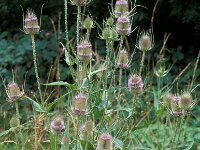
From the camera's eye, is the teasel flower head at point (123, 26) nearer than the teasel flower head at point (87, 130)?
No

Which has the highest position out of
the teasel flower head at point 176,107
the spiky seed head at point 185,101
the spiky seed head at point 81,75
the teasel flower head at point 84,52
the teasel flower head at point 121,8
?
the teasel flower head at point 121,8

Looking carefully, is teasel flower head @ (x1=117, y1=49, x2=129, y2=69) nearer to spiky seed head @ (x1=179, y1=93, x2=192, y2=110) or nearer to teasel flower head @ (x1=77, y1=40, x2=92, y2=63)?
teasel flower head @ (x1=77, y1=40, x2=92, y2=63)

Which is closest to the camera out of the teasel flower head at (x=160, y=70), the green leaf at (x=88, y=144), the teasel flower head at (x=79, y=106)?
the teasel flower head at (x=79, y=106)

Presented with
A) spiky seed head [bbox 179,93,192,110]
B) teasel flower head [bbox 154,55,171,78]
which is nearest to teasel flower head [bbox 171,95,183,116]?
spiky seed head [bbox 179,93,192,110]

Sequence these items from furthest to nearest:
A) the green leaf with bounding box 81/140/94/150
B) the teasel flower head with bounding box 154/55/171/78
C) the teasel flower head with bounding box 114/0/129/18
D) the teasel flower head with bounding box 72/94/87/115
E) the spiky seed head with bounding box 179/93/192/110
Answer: the teasel flower head with bounding box 154/55/171/78 < the teasel flower head with bounding box 114/0/129/18 < the green leaf with bounding box 81/140/94/150 < the spiky seed head with bounding box 179/93/192/110 < the teasel flower head with bounding box 72/94/87/115

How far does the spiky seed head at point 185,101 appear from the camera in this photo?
6.27ft

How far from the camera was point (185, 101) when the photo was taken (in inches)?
75.5

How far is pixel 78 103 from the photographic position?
70.2 inches

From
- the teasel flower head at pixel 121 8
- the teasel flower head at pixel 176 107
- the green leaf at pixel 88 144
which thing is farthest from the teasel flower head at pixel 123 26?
the green leaf at pixel 88 144

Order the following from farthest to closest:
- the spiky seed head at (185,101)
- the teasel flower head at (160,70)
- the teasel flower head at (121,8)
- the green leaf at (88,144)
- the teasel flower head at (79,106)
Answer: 1. the teasel flower head at (160,70)
2. the teasel flower head at (121,8)
3. the green leaf at (88,144)
4. the spiky seed head at (185,101)
5. the teasel flower head at (79,106)

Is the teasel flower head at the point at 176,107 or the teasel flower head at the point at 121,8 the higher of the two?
the teasel flower head at the point at 121,8

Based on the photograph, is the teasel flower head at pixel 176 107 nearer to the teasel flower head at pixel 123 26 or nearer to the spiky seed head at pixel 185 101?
the spiky seed head at pixel 185 101

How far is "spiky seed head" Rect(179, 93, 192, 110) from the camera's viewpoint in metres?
1.91

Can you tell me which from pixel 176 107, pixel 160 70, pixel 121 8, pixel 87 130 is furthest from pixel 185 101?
pixel 160 70
